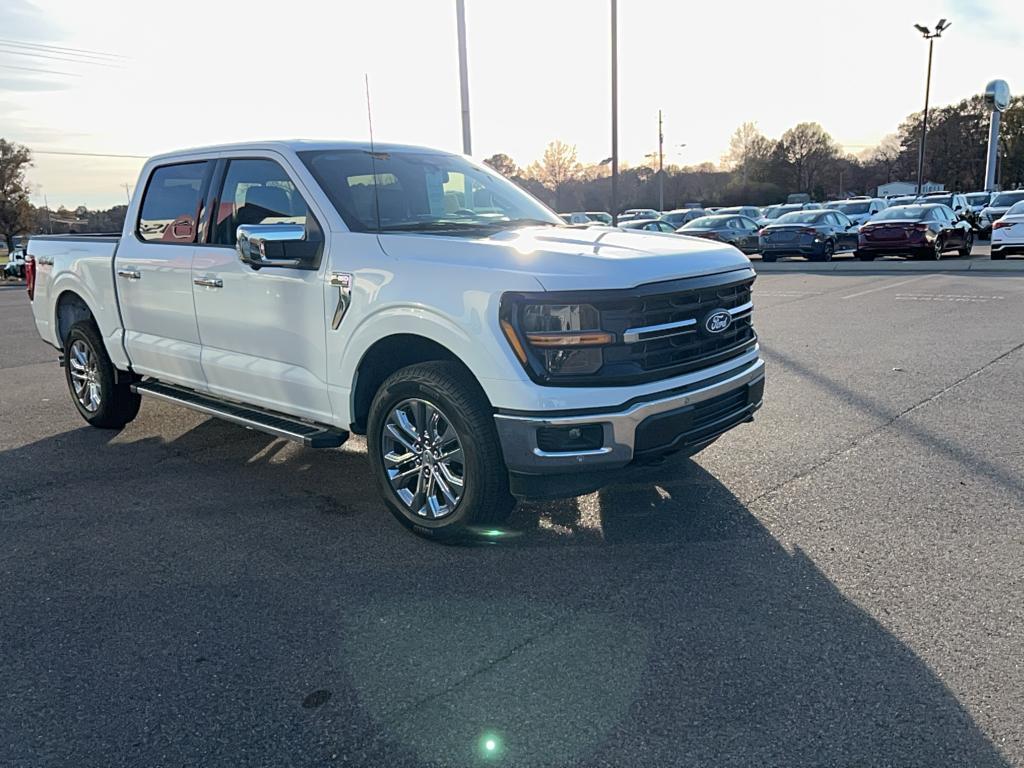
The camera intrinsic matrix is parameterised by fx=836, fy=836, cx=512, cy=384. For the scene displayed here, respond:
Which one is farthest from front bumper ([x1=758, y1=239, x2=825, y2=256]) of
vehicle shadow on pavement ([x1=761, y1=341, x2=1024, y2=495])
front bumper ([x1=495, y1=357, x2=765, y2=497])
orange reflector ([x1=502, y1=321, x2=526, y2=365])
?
orange reflector ([x1=502, y1=321, x2=526, y2=365])

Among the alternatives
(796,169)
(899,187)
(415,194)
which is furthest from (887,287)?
(899,187)

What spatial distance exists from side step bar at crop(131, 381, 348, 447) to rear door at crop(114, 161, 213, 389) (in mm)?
93

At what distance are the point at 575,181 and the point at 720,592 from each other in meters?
85.1

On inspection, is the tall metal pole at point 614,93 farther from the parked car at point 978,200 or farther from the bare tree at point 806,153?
the bare tree at point 806,153

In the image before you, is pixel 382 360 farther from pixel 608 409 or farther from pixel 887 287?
pixel 887 287

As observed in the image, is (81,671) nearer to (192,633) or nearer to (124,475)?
(192,633)

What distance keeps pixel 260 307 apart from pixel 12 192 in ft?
219

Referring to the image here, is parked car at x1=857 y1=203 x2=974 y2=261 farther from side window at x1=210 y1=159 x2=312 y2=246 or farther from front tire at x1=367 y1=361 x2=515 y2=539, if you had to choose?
front tire at x1=367 y1=361 x2=515 y2=539

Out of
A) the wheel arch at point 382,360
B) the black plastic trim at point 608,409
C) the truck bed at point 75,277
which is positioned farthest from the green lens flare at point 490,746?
the truck bed at point 75,277

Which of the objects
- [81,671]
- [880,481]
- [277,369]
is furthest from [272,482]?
[880,481]

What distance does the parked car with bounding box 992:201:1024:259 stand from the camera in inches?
816

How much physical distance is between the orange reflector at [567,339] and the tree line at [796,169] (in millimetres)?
66700

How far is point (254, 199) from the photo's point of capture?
5.18 meters

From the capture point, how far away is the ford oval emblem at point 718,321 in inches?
167
